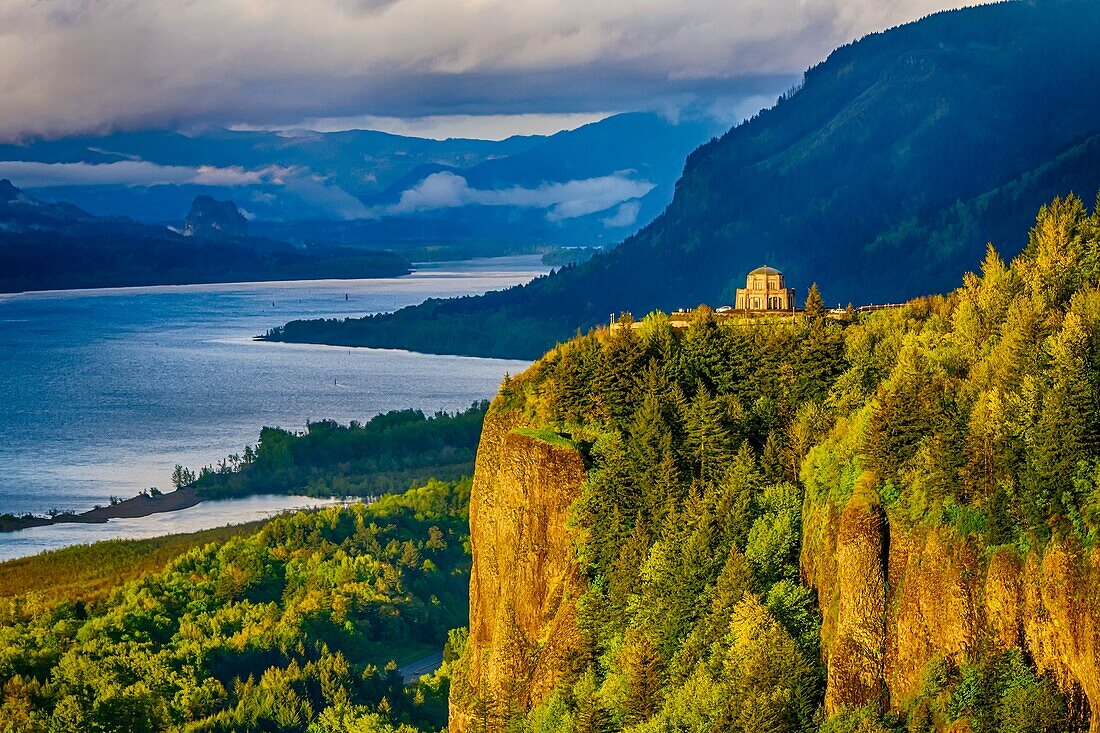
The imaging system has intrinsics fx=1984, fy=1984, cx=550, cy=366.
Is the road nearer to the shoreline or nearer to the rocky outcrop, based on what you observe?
the rocky outcrop

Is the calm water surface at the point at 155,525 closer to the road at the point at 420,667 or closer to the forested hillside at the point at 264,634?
the forested hillside at the point at 264,634

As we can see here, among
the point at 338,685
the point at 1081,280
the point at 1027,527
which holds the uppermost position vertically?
the point at 1081,280

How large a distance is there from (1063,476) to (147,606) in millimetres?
50814

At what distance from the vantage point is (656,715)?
175 feet

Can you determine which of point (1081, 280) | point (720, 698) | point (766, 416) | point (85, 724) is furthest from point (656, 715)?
point (85, 724)

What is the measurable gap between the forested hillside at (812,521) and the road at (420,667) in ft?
63.4

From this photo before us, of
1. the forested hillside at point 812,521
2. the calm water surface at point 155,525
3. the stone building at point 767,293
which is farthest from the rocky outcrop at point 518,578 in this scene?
the calm water surface at point 155,525

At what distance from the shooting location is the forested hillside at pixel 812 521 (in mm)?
46094

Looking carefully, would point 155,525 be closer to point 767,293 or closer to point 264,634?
point 264,634

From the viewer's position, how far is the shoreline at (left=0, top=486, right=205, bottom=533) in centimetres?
12281

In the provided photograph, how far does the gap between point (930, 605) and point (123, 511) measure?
87.2m

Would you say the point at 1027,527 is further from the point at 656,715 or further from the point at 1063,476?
the point at 656,715

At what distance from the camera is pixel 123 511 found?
126438 mm

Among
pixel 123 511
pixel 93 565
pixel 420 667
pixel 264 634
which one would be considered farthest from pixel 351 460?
pixel 264 634
